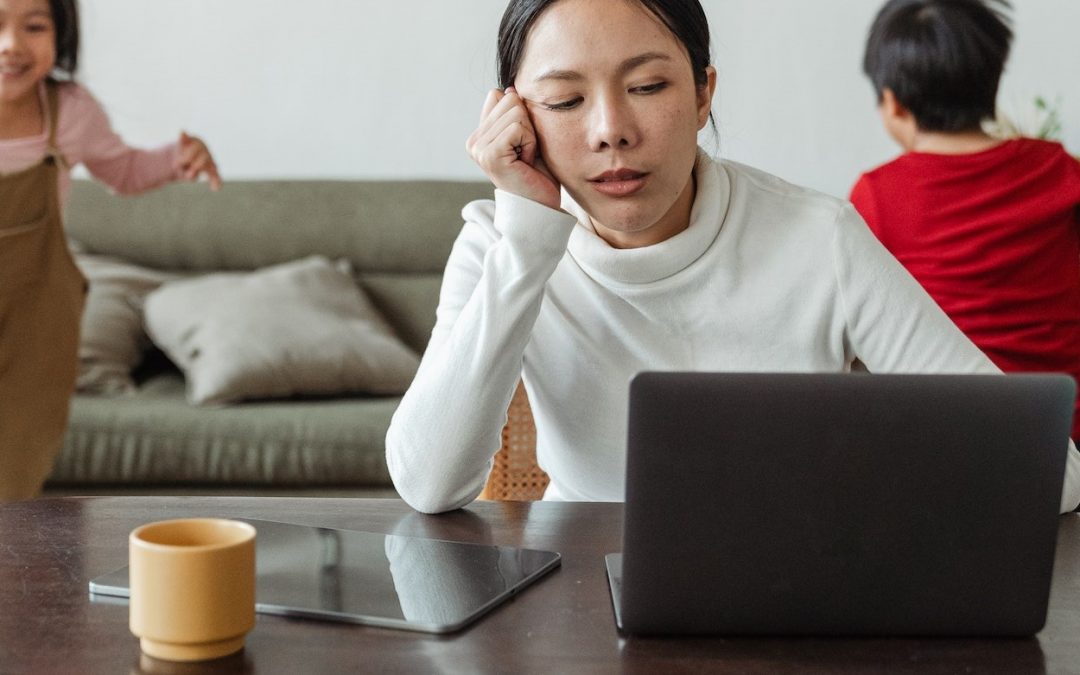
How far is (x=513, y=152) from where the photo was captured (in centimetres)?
126

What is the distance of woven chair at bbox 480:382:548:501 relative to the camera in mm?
1415

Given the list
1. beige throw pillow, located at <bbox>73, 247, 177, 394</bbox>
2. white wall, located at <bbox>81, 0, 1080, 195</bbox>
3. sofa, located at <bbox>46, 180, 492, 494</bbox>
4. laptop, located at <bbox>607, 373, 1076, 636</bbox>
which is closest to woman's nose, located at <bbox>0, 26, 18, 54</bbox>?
beige throw pillow, located at <bbox>73, 247, 177, 394</bbox>

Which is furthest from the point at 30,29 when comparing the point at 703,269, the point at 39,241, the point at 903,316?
the point at 903,316

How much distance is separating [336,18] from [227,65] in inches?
13.9

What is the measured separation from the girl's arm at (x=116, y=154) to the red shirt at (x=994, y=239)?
1259 millimetres

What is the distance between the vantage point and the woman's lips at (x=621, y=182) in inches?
48.5

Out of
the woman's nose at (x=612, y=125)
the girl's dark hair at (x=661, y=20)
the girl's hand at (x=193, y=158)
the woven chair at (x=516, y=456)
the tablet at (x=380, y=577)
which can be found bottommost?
the woven chair at (x=516, y=456)

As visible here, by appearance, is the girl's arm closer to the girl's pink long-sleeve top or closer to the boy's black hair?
the girl's pink long-sleeve top

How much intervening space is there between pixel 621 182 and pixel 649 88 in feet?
0.33

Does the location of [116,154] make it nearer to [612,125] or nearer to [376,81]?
[376,81]

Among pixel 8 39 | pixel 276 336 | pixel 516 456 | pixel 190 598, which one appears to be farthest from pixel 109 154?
pixel 190 598

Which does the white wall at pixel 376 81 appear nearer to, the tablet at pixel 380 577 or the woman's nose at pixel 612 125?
the woman's nose at pixel 612 125

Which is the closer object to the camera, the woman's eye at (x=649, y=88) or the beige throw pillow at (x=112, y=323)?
the woman's eye at (x=649, y=88)

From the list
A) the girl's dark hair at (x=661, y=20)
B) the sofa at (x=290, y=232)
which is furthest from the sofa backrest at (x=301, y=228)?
the girl's dark hair at (x=661, y=20)
